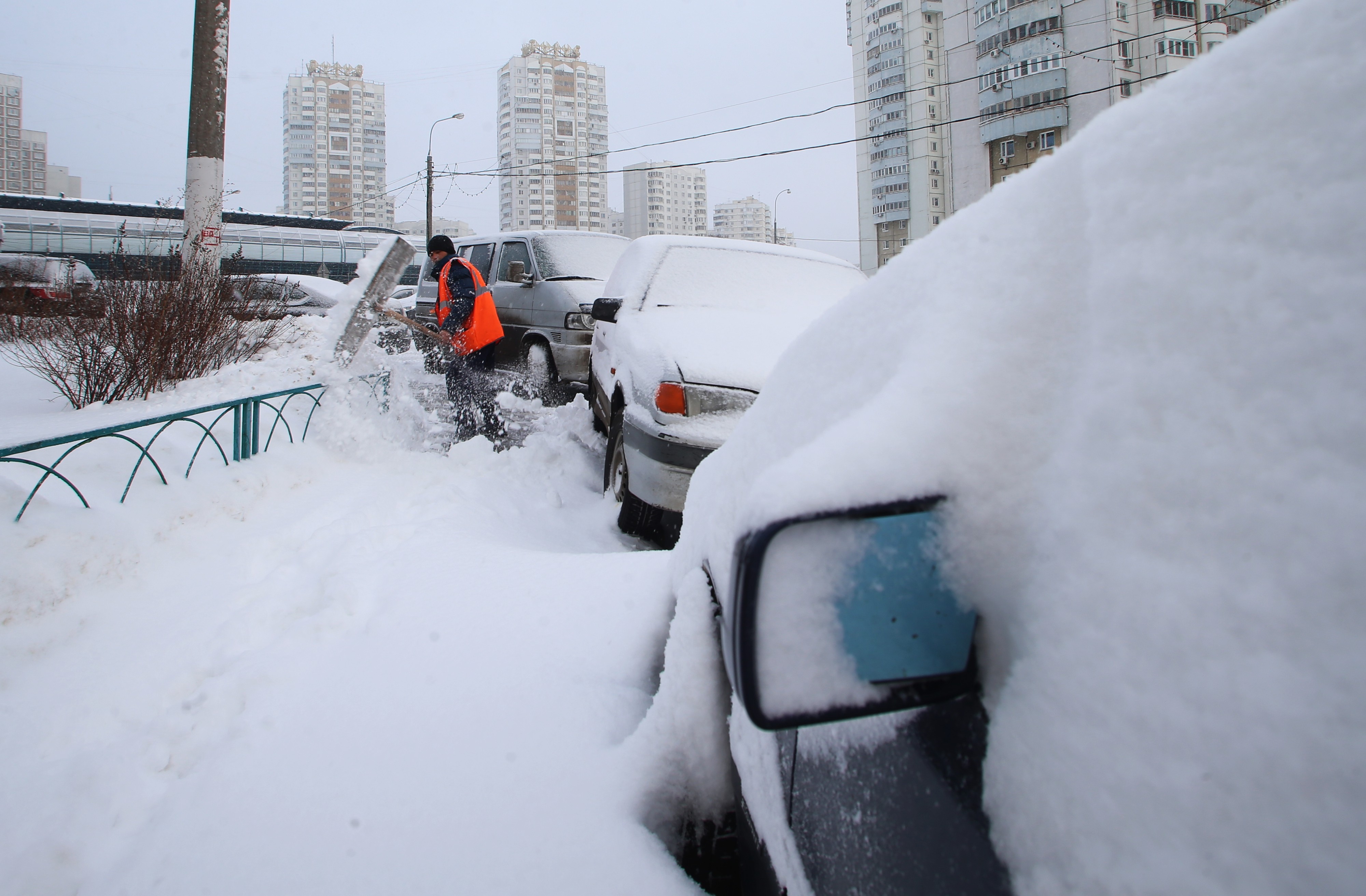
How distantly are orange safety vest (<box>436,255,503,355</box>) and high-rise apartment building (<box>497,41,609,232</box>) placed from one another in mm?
38521

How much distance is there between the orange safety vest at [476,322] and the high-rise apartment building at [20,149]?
82.6 m

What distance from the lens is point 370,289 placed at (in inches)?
234

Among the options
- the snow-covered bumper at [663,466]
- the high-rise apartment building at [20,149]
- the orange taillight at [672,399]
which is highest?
the high-rise apartment building at [20,149]

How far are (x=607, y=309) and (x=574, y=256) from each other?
10.4 ft

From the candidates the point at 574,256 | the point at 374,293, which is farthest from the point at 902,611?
the point at 574,256

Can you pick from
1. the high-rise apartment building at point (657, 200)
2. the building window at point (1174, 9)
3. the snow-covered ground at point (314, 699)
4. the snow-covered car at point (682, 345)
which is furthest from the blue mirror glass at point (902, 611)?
the high-rise apartment building at point (657, 200)

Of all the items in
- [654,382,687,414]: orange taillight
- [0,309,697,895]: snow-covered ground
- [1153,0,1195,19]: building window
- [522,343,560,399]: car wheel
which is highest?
[1153,0,1195,19]: building window

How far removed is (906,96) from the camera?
29.7 meters

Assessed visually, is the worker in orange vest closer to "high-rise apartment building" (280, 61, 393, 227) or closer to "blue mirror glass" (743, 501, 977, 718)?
"blue mirror glass" (743, 501, 977, 718)

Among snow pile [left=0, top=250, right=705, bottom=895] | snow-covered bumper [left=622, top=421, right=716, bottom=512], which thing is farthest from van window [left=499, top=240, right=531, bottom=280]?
snow-covered bumper [left=622, top=421, right=716, bottom=512]

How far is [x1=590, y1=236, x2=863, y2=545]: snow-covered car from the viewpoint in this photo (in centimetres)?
370

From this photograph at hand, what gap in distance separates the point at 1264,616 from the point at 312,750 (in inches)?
78.0

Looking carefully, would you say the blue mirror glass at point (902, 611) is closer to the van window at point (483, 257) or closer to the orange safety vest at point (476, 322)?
the orange safety vest at point (476, 322)

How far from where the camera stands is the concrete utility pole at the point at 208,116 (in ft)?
24.1
